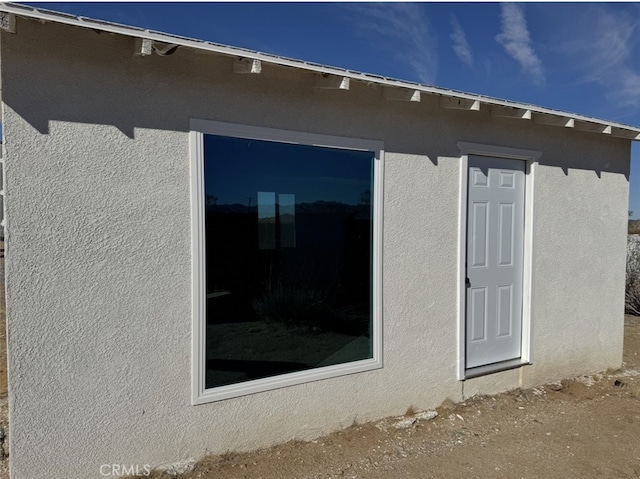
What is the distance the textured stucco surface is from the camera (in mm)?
2816

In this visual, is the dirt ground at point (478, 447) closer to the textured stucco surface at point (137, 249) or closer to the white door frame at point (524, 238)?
the textured stucco surface at point (137, 249)

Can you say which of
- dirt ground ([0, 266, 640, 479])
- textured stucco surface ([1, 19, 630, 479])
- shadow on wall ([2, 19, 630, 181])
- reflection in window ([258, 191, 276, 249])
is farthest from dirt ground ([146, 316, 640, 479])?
shadow on wall ([2, 19, 630, 181])

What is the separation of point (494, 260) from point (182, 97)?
3554mm

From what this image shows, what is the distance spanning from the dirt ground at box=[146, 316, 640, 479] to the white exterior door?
578 millimetres

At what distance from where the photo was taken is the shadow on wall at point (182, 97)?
2.81 meters

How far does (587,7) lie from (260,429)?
6.07 meters

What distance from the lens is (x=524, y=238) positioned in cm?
506

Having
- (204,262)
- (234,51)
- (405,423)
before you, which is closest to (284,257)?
(204,262)

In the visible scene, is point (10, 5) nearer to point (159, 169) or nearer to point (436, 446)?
point (159, 169)

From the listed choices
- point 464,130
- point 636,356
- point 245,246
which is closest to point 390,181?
point 464,130

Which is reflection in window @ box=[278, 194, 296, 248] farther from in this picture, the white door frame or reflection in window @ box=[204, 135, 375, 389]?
the white door frame

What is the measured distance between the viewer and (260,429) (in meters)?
3.55
